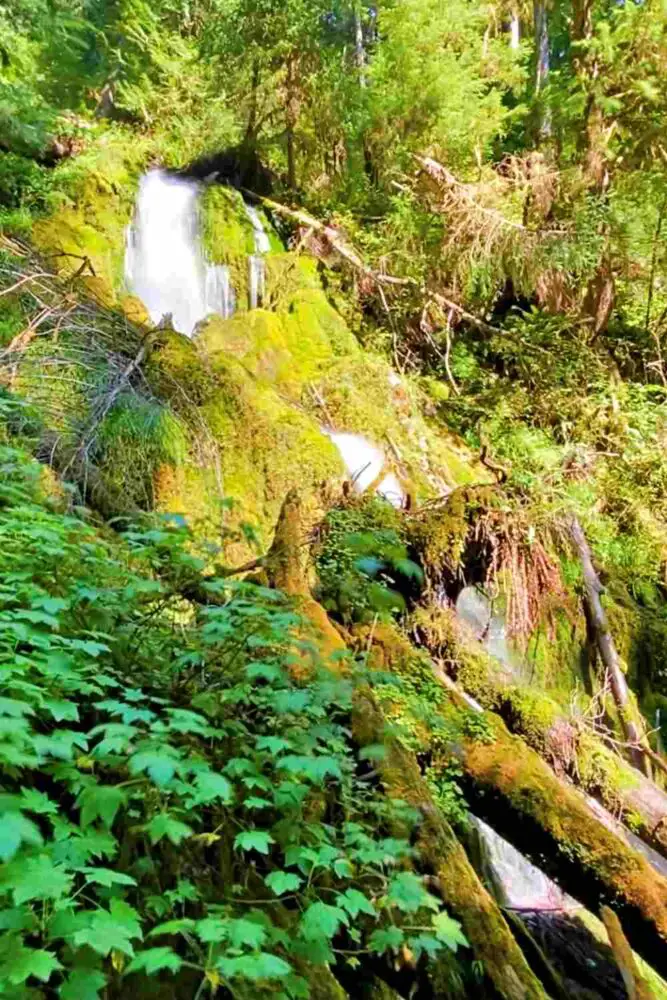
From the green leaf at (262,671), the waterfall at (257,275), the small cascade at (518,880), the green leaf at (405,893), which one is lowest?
the small cascade at (518,880)

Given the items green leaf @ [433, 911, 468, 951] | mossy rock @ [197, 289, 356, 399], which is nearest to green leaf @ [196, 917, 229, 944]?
green leaf @ [433, 911, 468, 951]

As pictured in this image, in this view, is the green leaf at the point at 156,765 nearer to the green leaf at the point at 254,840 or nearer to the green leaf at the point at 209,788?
the green leaf at the point at 209,788

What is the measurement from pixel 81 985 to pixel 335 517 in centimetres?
278

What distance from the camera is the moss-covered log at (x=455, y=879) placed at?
78.3 inches

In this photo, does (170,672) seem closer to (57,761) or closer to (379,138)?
(57,761)

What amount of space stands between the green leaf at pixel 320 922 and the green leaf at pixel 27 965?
535 mm

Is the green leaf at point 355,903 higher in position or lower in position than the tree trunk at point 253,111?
lower

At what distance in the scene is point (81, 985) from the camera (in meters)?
1.07

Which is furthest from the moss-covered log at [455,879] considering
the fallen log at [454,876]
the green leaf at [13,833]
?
the green leaf at [13,833]

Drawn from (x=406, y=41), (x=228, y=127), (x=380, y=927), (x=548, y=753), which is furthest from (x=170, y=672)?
(x=228, y=127)

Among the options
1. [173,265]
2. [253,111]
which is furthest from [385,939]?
[253,111]

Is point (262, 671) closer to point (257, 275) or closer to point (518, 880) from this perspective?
point (518, 880)

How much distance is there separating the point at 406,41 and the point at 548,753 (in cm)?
984

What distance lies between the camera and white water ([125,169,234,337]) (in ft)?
30.1
